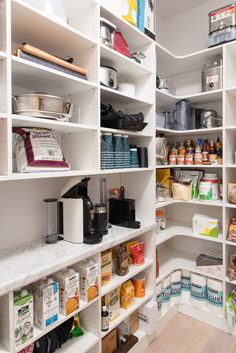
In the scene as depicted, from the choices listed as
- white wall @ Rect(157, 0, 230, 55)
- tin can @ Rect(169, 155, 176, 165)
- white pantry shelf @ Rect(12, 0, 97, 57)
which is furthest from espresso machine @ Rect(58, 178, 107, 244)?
white wall @ Rect(157, 0, 230, 55)

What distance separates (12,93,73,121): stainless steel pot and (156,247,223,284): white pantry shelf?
156cm

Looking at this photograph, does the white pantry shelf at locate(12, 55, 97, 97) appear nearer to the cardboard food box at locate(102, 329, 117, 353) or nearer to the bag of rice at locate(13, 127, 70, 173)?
the bag of rice at locate(13, 127, 70, 173)

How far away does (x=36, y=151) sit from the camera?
1.22 meters

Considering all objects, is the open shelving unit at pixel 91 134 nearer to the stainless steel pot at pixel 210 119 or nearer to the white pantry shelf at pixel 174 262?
the white pantry shelf at pixel 174 262

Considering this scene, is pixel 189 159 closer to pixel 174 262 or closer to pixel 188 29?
pixel 174 262

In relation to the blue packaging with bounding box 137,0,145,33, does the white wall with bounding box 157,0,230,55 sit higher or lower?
higher

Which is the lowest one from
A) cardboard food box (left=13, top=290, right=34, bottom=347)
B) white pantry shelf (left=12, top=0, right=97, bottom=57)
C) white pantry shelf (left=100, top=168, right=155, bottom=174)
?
cardboard food box (left=13, top=290, right=34, bottom=347)

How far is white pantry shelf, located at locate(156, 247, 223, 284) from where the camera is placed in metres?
2.20

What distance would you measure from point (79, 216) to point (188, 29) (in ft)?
7.28

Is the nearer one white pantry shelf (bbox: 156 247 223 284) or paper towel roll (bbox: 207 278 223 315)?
paper towel roll (bbox: 207 278 223 315)

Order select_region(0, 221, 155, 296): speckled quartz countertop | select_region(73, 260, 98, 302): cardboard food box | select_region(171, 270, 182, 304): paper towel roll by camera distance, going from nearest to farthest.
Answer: select_region(0, 221, 155, 296): speckled quartz countertop, select_region(73, 260, 98, 302): cardboard food box, select_region(171, 270, 182, 304): paper towel roll

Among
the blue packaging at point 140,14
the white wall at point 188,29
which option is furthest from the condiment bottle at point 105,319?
the white wall at point 188,29

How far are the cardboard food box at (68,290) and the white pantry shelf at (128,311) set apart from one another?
364mm

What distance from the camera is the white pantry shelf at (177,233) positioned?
2124mm
